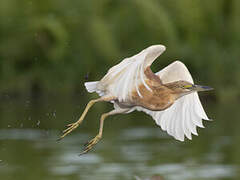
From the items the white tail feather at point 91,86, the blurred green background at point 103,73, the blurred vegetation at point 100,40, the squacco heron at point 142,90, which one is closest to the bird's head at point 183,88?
the squacco heron at point 142,90

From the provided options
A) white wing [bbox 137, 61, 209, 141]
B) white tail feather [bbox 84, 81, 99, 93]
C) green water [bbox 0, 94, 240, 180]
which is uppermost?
white tail feather [bbox 84, 81, 99, 93]

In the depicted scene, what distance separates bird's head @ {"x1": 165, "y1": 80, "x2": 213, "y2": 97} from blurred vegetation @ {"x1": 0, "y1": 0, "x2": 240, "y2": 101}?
10.7 metres

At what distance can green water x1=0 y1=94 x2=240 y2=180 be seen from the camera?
14.8 m

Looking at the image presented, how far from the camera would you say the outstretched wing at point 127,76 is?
2.48m

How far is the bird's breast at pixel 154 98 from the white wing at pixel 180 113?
0.60ft

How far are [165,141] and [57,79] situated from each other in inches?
143

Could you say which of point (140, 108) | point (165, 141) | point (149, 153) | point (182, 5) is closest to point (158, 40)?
point (182, 5)

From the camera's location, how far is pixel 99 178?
1398cm

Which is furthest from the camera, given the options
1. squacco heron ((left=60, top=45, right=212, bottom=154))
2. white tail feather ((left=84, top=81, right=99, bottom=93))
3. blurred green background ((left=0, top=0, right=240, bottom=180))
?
blurred green background ((left=0, top=0, right=240, bottom=180))

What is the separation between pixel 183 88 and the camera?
2580mm

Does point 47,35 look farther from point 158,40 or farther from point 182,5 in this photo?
point 182,5

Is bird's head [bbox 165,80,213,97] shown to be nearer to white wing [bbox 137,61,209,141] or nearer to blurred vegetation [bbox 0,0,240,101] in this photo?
white wing [bbox 137,61,209,141]

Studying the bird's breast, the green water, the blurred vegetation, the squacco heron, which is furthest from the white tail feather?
the blurred vegetation

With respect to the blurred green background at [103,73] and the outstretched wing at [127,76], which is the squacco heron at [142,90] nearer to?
the outstretched wing at [127,76]
